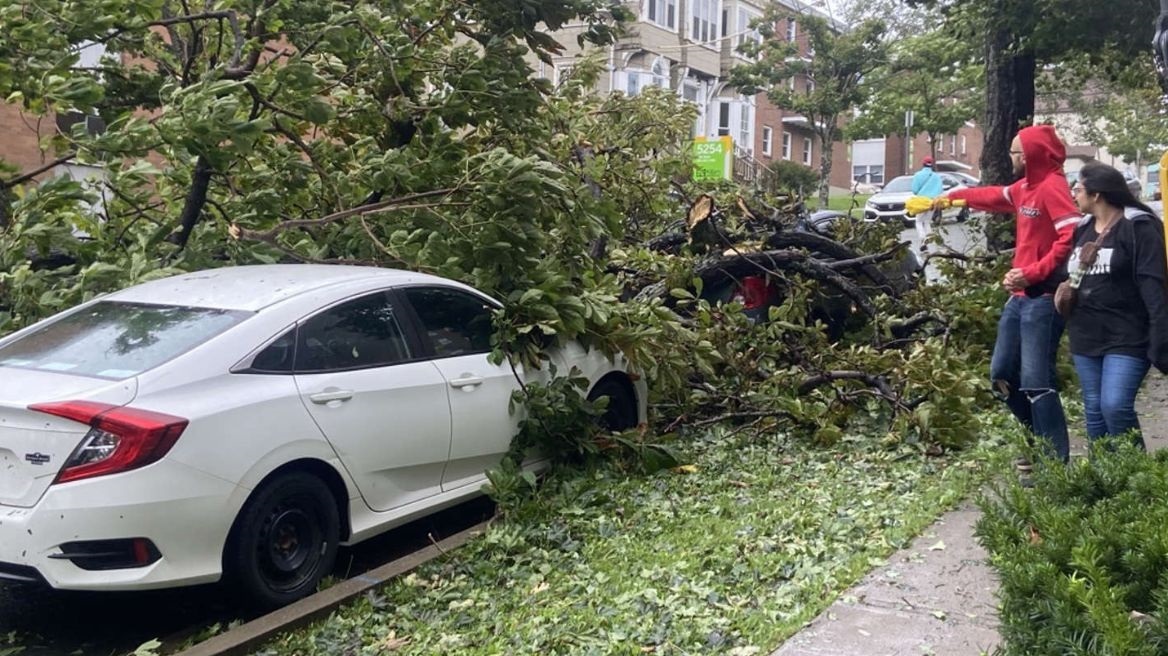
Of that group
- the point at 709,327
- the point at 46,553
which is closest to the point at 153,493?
the point at 46,553

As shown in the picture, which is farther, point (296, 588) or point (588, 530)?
point (588, 530)

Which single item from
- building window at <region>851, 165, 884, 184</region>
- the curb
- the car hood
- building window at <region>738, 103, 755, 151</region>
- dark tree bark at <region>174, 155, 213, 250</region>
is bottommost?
the curb

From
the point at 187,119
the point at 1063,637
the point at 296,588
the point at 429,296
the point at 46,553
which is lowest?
the point at 296,588

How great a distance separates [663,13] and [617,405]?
117ft

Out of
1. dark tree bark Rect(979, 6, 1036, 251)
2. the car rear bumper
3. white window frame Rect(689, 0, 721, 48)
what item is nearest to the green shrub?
the car rear bumper

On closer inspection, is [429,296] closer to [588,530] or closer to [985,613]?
[588,530]

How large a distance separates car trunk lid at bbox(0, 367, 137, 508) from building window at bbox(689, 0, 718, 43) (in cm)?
3971

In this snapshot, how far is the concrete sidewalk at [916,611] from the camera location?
3.95 meters

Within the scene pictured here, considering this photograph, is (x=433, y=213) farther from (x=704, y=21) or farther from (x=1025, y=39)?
(x=704, y=21)

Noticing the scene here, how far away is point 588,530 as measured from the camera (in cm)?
564

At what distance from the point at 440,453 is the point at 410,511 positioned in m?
0.34

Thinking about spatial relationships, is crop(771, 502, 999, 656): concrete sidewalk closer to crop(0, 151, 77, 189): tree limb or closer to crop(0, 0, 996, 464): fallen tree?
crop(0, 0, 996, 464): fallen tree

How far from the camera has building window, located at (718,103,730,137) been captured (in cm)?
4753

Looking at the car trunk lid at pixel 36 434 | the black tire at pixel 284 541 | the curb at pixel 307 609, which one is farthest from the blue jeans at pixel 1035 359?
the car trunk lid at pixel 36 434
